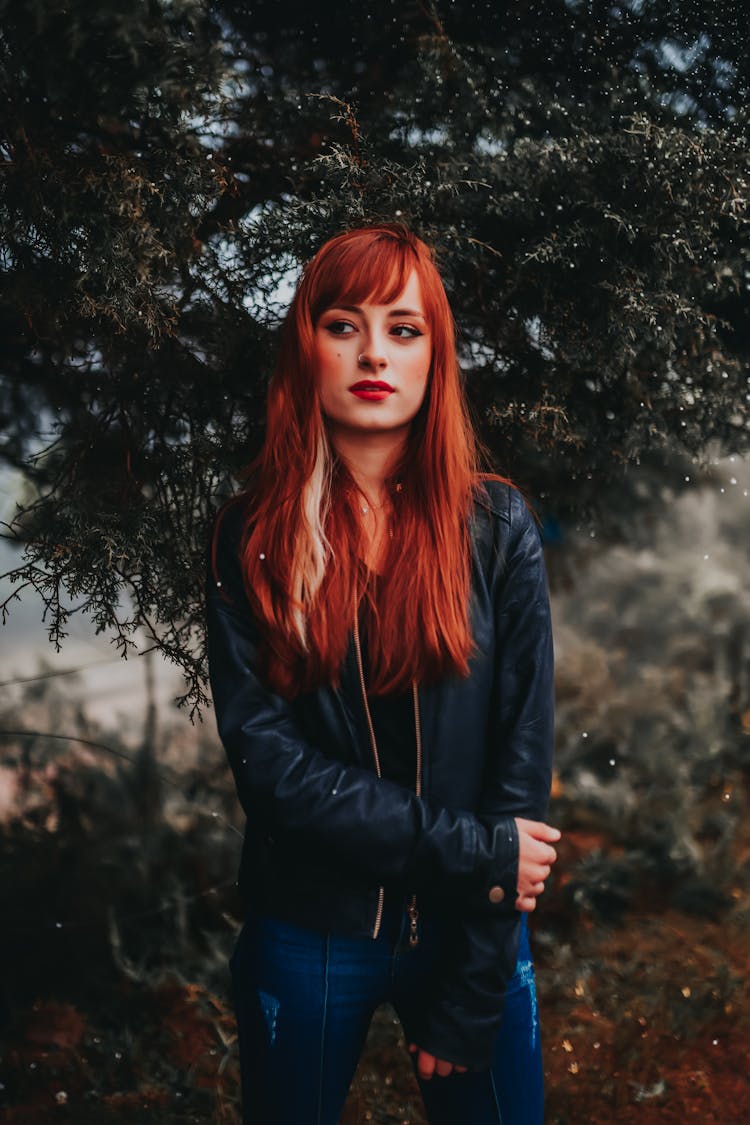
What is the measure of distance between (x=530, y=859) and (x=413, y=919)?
0.21 meters

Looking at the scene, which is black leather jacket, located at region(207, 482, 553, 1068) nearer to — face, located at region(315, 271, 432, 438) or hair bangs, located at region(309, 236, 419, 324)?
face, located at region(315, 271, 432, 438)

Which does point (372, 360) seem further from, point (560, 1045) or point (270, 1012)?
point (560, 1045)

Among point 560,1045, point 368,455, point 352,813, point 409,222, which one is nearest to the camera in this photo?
point 352,813

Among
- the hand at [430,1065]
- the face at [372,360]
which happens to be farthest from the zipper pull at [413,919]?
the face at [372,360]

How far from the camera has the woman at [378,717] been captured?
4.64 feet

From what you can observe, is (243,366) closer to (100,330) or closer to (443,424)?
(100,330)

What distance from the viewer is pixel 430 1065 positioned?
145 cm

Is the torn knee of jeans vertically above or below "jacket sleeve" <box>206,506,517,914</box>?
below

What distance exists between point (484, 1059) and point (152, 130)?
179 cm

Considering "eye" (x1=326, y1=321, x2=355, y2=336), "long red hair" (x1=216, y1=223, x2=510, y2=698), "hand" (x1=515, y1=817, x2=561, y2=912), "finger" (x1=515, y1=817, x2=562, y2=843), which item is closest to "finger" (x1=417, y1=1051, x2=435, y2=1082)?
"hand" (x1=515, y1=817, x2=561, y2=912)

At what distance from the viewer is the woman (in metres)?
1.42

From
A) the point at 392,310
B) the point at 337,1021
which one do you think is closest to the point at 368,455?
the point at 392,310

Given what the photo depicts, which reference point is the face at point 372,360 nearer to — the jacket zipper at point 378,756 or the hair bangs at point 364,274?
the hair bangs at point 364,274

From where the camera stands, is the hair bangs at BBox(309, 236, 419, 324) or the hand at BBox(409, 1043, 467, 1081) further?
the hair bangs at BBox(309, 236, 419, 324)
